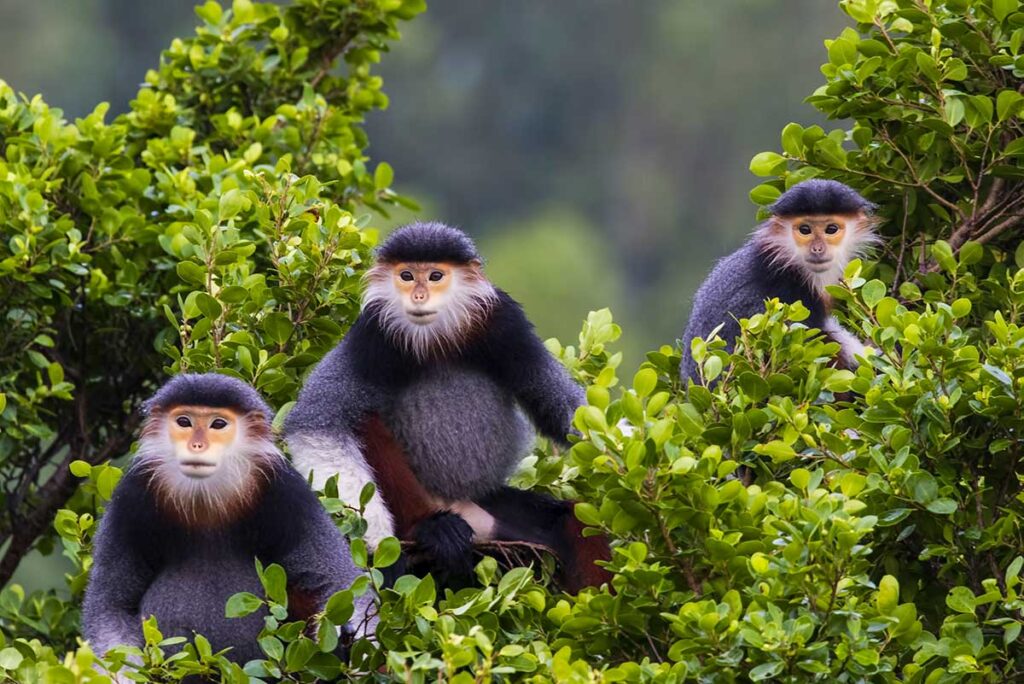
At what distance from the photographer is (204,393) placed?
3.63 metres

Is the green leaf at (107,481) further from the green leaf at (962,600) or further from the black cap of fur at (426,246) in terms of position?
the green leaf at (962,600)

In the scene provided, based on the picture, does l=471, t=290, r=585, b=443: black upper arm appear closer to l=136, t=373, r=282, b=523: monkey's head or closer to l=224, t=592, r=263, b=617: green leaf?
l=136, t=373, r=282, b=523: monkey's head

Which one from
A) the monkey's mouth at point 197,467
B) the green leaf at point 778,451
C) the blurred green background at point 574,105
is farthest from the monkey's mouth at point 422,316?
the blurred green background at point 574,105

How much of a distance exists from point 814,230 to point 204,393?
6.71 feet

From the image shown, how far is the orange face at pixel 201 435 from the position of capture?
356 centimetres

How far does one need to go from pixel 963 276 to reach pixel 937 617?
0.94 m

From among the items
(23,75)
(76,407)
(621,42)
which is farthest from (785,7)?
(76,407)

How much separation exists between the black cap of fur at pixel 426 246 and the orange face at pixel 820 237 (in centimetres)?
112

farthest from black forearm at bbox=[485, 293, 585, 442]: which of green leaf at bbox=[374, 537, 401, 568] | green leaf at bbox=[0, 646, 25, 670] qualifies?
green leaf at bbox=[0, 646, 25, 670]

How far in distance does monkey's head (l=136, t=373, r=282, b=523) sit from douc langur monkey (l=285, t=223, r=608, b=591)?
33 cm

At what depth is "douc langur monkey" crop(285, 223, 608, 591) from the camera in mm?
4066

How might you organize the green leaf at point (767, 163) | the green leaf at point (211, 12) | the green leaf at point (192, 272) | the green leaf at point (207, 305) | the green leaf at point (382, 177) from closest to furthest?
the green leaf at point (207, 305) → the green leaf at point (192, 272) → the green leaf at point (767, 163) → the green leaf at point (382, 177) → the green leaf at point (211, 12)

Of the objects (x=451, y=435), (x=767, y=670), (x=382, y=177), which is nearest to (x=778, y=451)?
(x=767, y=670)

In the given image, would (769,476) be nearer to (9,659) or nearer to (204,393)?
(204,393)
